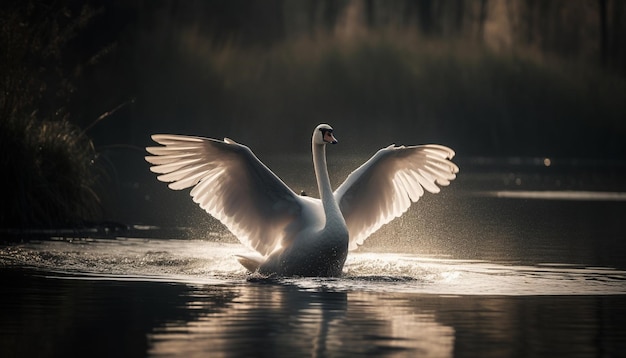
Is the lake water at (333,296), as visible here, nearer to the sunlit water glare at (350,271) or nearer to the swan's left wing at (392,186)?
the sunlit water glare at (350,271)

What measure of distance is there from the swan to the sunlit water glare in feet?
0.90

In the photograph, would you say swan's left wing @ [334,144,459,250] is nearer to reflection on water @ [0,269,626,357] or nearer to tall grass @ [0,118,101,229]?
reflection on water @ [0,269,626,357]

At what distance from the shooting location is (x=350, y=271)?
12977 mm

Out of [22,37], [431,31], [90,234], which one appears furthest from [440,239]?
[431,31]

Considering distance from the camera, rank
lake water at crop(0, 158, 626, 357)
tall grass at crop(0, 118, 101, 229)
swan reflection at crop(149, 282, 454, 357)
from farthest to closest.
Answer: tall grass at crop(0, 118, 101, 229) < lake water at crop(0, 158, 626, 357) < swan reflection at crop(149, 282, 454, 357)

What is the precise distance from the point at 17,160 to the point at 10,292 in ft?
A: 17.4

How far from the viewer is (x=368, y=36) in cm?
3581

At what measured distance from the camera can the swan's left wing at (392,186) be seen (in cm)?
1404

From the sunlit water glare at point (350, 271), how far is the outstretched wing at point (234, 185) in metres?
0.45

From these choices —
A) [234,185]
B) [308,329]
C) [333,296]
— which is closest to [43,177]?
[234,185]

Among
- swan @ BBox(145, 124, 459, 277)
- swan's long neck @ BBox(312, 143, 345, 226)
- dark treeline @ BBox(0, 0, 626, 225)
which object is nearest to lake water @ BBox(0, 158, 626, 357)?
swan @ BBox(145, 124, 459, 277)

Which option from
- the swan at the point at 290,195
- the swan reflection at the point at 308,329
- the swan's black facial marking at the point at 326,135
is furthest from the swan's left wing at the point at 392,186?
the swan reflection at the point at 308,329

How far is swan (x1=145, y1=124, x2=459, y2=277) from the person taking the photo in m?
12.4

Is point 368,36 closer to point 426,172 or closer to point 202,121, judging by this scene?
point 202,121
